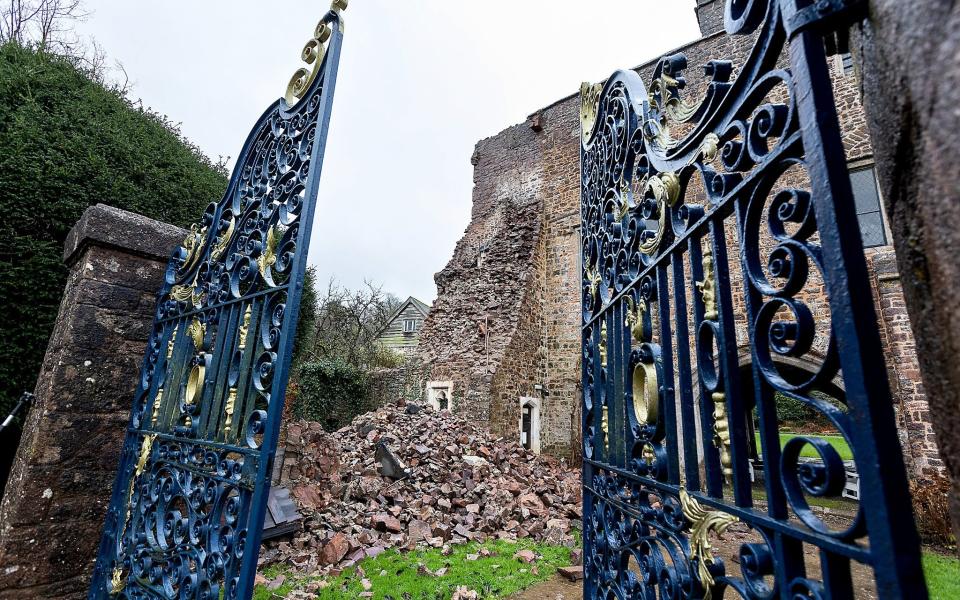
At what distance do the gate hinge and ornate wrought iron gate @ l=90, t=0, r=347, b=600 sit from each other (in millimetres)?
1828

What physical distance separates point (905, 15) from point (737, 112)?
61cm

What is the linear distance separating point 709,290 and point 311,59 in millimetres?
2323

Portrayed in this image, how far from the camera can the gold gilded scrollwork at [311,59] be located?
245cm

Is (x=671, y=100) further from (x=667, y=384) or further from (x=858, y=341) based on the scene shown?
(x=858, y=341)

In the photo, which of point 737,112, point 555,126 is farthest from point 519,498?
point 555,126

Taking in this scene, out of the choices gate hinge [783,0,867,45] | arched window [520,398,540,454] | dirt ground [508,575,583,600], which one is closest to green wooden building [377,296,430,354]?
arched window [520,398,540,454]

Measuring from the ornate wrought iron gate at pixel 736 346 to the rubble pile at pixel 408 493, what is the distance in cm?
385

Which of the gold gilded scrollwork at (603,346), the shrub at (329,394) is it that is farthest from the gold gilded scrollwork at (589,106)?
the shrub at (329,394)

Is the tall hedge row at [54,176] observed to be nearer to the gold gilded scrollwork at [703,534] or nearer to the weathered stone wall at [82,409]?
the weathered stone wall at [82,409]

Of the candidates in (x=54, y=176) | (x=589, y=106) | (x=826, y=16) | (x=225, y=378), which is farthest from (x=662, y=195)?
(x=54, y=176)

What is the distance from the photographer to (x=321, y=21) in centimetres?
250

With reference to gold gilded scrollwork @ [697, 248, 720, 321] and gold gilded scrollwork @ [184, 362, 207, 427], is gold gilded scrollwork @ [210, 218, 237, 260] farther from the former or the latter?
gold gilded scrollwork @ [697, 248, 720, 321]

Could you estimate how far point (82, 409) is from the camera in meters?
2.96

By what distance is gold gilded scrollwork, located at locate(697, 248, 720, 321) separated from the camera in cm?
128
